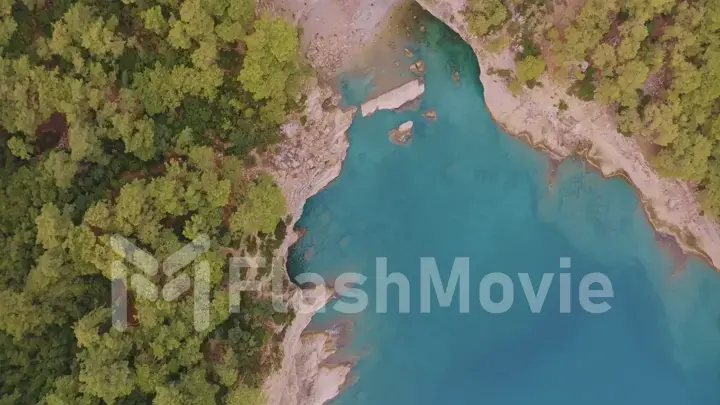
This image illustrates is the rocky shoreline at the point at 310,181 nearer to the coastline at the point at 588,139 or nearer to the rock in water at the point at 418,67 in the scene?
the rock in water at the point at 418,67

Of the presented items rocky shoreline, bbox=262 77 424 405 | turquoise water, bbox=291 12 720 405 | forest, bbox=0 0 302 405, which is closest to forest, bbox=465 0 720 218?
turquoise water, bbox=291 12 720 405

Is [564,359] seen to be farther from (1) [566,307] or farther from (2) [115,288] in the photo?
(2) [115,288]

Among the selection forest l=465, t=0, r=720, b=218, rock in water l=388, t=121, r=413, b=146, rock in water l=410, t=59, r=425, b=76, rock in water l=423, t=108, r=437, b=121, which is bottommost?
rock in water l=388, t=121, r=413, b=146

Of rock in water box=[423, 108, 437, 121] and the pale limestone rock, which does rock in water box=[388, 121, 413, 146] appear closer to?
rock in water box=[423, 108, 437, 121]

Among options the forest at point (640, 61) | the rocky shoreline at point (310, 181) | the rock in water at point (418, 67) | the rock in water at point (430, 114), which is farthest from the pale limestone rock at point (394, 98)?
the forest at point (640, 61)

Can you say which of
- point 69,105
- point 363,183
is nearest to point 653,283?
point 363,183
